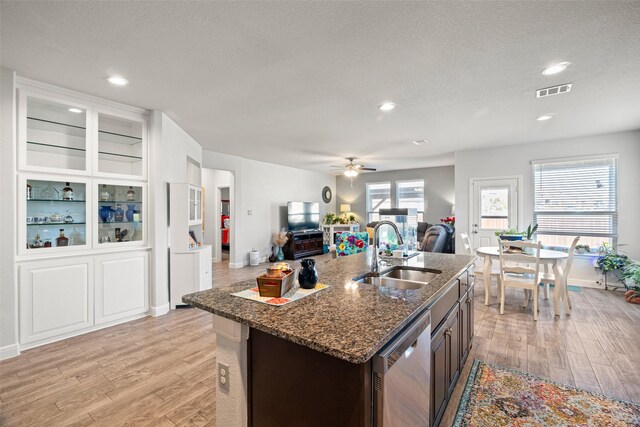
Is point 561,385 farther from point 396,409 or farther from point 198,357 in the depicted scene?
point 198,357

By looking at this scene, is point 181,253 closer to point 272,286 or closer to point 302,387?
point 272,286

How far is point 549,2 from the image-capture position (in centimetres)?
170

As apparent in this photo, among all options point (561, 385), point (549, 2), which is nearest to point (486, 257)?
point (561, 385)

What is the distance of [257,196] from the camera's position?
7.07 m

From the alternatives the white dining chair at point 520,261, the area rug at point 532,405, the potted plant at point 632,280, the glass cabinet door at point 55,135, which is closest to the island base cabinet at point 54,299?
the glass cabinet door at point 55,135

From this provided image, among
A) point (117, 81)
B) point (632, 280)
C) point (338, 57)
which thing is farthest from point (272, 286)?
point (632, 280)

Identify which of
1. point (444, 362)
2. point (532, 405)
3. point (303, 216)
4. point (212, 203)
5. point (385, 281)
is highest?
point (212, 203)

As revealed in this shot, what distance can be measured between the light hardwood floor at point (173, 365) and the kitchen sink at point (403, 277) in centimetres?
82

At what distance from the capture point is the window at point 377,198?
9133mm

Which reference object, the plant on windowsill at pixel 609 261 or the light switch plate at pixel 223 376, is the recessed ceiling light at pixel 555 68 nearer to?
the light switch plate at pixel 223 376

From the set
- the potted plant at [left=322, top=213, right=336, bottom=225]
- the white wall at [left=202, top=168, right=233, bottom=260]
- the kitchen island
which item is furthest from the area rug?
the potted plant at [left=322, top=213, right=336, bottom=225]

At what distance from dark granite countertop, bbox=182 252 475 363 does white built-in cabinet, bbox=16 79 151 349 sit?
A: 242cm

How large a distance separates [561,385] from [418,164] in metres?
6.17

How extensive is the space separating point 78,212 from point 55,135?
0.84 metres
